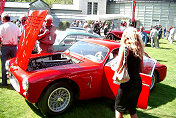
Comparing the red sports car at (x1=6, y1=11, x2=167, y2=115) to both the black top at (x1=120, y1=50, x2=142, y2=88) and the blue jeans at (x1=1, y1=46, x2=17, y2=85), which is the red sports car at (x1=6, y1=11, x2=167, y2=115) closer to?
the blue jeans at (x1=1, y1=46, x2=17, y2=85)

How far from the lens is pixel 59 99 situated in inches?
152

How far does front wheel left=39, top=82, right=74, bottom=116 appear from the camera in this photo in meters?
3.66

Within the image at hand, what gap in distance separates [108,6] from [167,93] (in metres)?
52.2

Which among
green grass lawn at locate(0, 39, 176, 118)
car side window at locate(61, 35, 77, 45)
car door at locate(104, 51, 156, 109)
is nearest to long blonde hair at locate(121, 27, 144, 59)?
car door at locate(104, 51, 156, 109)

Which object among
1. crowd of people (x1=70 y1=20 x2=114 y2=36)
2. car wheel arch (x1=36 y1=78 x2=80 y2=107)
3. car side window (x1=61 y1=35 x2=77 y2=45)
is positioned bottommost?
car wheel arch (x1=36 y1=78 x2=80 y2=107)

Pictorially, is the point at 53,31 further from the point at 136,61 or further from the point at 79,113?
the point at 136,61

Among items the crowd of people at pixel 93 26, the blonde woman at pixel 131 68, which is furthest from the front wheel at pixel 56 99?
the crowd of people at pixel 93 26

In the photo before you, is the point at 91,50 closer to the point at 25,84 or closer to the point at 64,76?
the point at 64,76

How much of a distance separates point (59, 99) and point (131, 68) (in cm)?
176

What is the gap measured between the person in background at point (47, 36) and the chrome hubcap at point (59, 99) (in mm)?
2398

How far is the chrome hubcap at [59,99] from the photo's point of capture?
380 cm

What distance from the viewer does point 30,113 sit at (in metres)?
3.98

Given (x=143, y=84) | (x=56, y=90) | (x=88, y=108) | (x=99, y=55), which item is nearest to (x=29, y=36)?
(x=56, y=90)

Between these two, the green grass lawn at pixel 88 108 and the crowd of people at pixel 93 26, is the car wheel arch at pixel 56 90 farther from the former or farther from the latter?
the crowd of people at pixel 93 26
